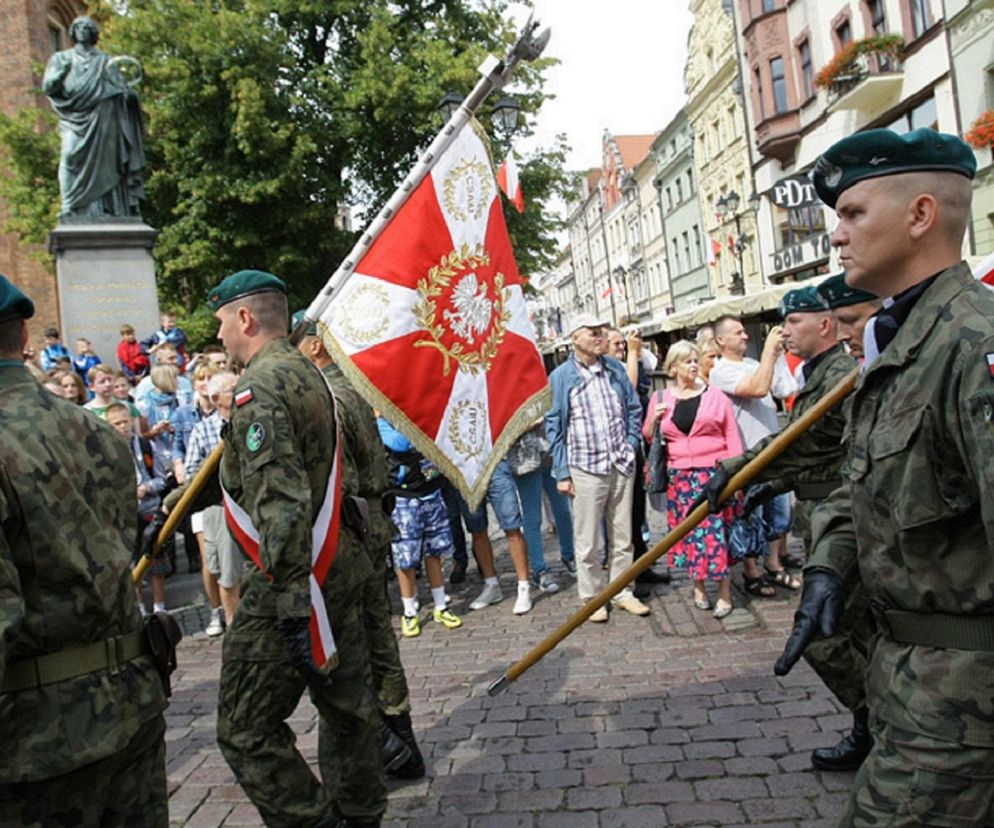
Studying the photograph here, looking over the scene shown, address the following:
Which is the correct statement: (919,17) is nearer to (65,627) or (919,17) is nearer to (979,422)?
(979,422)

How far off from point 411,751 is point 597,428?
3.00 metres

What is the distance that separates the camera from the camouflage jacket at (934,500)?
5.81 ft

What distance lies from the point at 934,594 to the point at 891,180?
2.97ft

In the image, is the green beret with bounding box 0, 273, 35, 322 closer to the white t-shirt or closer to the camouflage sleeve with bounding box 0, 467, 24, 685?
the camouflage sleeve with bounding box 0, 467, 24, 685

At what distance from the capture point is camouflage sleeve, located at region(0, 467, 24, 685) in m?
1.91

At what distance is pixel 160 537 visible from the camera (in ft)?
11.8

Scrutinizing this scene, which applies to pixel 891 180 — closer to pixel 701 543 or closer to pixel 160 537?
pixel 160 537

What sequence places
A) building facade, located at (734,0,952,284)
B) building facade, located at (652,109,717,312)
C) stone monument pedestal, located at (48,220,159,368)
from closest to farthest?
1. stone monument pedestal, located at (48,220,159,368)
2. building facade, located at (734,0,952,284)
3. building facade, located at (652,109,717,312)

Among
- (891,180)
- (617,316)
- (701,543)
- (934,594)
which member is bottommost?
(701,543)

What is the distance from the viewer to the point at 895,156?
202 centimetres

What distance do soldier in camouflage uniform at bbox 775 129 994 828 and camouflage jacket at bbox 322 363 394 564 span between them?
2443 mm

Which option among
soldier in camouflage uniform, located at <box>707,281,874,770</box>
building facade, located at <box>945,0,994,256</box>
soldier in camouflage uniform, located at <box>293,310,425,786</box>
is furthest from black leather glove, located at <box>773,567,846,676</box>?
building facade, located at <box>945,0,994,256</box>

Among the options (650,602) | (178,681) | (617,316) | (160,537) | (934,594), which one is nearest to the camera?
(934,594)

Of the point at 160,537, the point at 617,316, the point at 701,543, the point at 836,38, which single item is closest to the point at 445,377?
the point at 160,537
